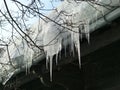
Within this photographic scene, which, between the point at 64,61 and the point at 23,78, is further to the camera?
the point at 23,78

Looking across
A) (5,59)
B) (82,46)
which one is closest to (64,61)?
(82,46)

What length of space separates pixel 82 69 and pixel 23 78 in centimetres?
77

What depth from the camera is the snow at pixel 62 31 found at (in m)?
3.74

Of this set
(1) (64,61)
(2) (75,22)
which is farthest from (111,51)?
(2) (75,22)

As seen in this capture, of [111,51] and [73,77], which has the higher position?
[111,51]

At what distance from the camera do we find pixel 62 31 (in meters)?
3.97

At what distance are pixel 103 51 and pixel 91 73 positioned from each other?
0.53 meters

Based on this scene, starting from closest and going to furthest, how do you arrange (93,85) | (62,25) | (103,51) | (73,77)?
(62,25)
(103,51)
(93,85)
(73,77)

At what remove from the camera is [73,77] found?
5.45 meters

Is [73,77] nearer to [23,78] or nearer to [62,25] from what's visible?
[23,78]

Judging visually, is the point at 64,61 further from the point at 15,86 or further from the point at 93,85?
the point at 15,86

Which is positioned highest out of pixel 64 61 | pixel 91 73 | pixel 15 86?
pixel 64 61

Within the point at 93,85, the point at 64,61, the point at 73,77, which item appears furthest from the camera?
the point at 73,77

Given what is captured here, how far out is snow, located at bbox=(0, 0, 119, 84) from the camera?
3739 millimetres
